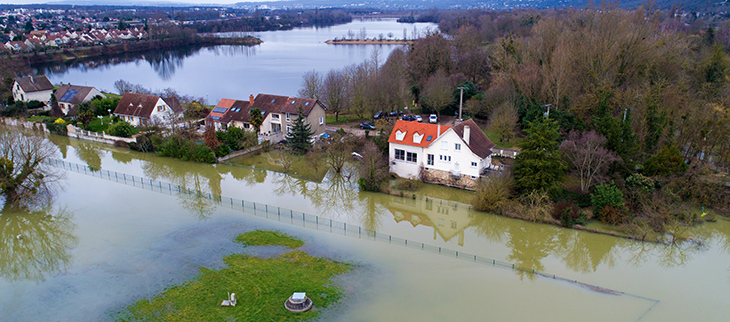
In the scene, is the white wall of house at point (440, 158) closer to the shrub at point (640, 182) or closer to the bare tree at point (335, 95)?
the shrub at point (640, 182)

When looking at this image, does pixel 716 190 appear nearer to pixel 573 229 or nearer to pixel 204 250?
pixel 573 229

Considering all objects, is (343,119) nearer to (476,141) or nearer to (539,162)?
(476,141)

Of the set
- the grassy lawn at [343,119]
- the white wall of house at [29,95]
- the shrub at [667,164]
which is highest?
the white wall of house at [29,95]

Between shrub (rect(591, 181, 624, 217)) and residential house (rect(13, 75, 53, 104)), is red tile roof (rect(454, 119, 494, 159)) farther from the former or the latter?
residential house (rect(13, 75, 53, 104))

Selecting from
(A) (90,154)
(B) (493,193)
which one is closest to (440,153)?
(B) (493,193)

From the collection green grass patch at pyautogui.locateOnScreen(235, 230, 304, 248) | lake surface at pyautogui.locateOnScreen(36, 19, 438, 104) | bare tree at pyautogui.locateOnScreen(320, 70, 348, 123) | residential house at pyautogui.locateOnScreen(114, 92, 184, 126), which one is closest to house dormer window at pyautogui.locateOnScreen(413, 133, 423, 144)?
green grass patch at pyautogui.locateOnScreen(235, 230, 304, 248)

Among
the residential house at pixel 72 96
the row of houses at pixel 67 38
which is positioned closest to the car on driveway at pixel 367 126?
the residential house at pixel 72 96
